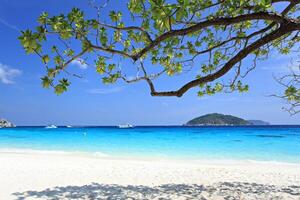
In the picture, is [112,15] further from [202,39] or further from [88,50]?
[202,39]

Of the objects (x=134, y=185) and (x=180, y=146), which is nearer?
(x=134, y=185)

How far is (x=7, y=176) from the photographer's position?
8734mm

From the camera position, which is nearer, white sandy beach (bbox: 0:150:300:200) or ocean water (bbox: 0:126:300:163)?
white sandy beach (bbox: 0:150:300:200)

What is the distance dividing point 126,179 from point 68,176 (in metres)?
1.76

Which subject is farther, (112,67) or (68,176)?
(68,176)

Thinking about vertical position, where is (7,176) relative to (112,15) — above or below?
below

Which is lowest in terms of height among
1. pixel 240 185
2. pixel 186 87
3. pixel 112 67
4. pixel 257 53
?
pixel 240 185

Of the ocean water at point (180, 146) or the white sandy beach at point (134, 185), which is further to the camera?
the ocean water at point (180, 146)

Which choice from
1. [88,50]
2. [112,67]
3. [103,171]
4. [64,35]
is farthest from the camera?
[103,171]

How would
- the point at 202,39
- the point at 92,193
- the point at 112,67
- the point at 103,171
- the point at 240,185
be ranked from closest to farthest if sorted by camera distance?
the point at 112,67 → the point at 202,39 → the point at 92,193 → the point at 240,185 → the point at 103,171

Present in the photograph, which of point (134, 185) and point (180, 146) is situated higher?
point (180, 146)

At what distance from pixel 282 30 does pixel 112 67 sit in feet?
8.21

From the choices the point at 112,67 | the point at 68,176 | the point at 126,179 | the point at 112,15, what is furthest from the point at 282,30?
the point at 68,176

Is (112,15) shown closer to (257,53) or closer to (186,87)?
(186,87)
